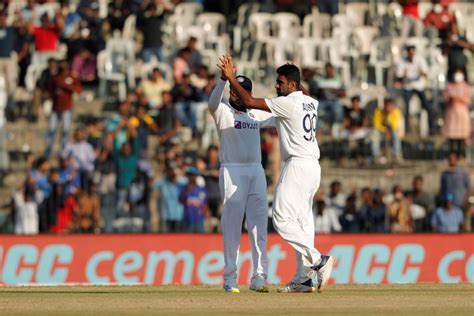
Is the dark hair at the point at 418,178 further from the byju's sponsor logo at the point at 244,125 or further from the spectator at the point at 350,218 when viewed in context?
the byju's sponsor logo at the point at 244,125

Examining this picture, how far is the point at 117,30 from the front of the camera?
93.8 feet

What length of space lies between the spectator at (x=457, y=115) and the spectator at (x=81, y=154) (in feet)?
19.5

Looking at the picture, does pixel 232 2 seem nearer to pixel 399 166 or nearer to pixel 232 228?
pixel 399 166

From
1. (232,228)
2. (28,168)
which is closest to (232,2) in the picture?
(28,168)

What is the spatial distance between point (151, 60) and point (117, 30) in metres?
1.53

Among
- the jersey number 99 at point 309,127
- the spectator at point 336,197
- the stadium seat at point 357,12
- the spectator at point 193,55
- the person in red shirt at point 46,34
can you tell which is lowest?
the spectator at point 336,197

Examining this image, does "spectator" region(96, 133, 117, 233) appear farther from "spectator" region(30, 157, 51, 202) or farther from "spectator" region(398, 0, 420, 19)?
"spectator" region(398, 0, 420, 19)

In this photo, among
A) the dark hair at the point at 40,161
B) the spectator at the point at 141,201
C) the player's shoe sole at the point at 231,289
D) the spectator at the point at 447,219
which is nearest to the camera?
the player's shoe sole at the point at 231,289

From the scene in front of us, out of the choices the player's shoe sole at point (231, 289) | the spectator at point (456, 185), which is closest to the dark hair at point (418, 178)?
the spectator at point (456, 185)

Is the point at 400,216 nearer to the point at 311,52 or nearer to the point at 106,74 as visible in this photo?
the point at 311,52

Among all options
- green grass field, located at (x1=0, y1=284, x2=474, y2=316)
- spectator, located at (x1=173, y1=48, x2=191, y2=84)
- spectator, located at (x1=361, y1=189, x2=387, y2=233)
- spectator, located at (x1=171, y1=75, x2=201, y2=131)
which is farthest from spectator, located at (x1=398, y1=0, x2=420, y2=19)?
green grass field, located at (x1=0, y1=284, x2=474, y2=316)

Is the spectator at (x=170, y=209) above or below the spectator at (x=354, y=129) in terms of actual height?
below

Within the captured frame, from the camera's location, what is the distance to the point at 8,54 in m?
27.7

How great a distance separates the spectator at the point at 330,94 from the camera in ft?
81.6
